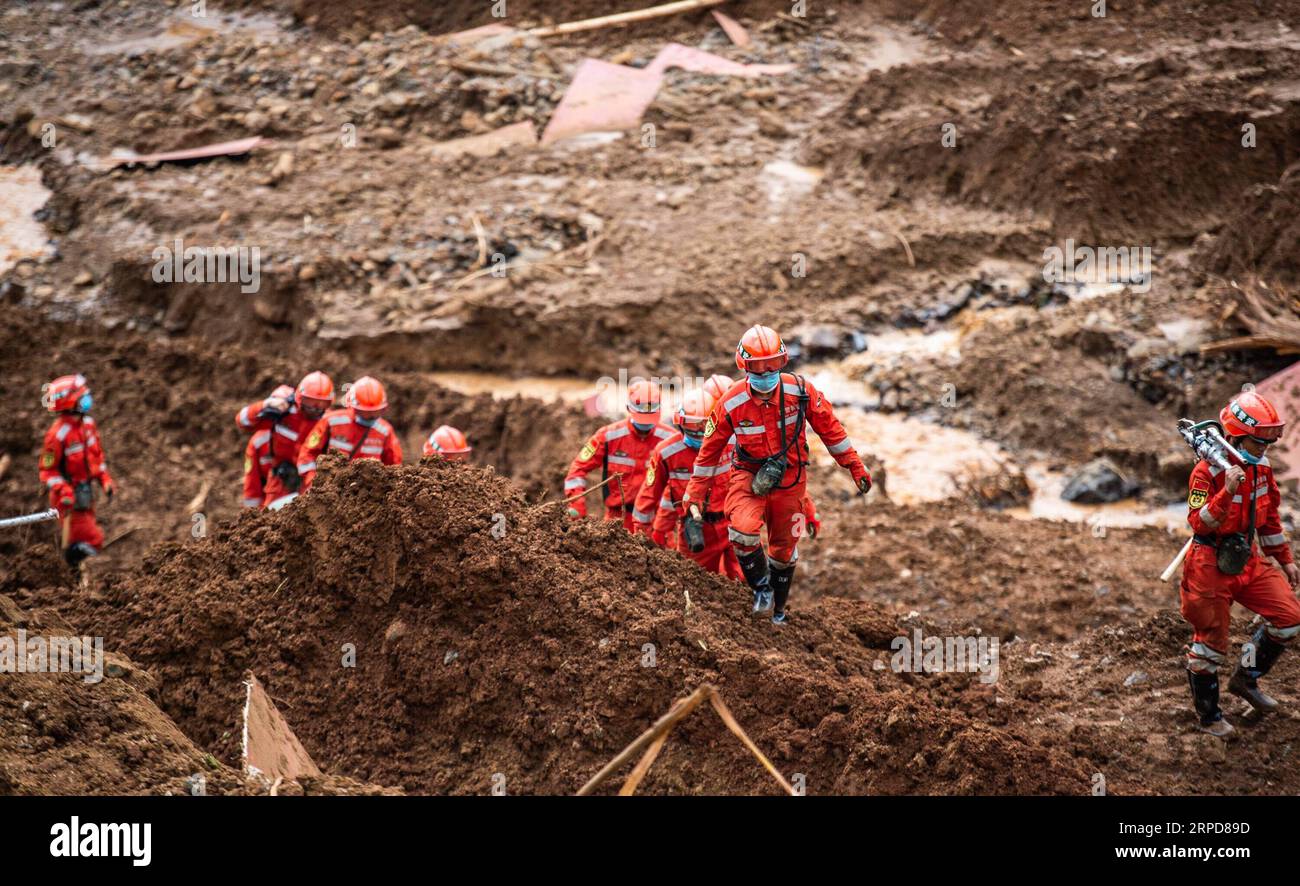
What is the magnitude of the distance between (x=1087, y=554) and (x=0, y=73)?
19.7m

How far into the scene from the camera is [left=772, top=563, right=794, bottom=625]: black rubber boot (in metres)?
8.05

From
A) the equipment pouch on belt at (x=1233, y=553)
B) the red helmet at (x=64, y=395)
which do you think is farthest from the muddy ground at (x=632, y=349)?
the red helmet at (x=64, y=395)

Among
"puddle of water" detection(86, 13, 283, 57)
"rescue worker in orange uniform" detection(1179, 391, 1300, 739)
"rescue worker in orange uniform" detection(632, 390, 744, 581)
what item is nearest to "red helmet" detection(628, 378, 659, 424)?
"rescue worker in orange uniform" detection(632, 390, 744, 581)

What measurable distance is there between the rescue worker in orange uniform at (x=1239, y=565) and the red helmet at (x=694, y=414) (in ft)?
10.0

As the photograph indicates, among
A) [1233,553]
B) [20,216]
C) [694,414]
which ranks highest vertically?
[1233,553]

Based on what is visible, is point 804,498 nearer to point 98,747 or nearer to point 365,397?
point 365,397

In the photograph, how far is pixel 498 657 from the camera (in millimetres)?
6848

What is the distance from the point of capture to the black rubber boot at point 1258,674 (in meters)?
7.30

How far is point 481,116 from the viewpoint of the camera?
19125 mm

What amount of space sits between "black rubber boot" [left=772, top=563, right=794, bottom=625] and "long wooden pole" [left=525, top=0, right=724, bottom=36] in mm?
15440

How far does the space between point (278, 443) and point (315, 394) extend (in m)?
0.63

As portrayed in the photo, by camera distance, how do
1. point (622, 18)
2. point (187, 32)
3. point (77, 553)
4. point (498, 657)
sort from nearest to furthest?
point (498, 657) < point (77, 553) < point (622, 18) < point (187, 32)

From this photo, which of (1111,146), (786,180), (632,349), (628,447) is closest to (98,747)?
(628,447)

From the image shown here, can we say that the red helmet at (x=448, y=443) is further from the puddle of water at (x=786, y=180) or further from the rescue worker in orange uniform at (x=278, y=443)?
the puddle of water at (x=786, y=180)
